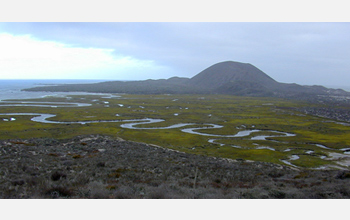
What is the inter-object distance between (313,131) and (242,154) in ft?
97.3

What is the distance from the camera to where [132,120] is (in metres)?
71.6

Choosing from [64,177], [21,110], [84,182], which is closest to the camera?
[84,182]

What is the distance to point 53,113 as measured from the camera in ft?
268

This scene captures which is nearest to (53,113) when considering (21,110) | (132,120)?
(21,110)

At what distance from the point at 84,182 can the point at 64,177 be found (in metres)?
2.25

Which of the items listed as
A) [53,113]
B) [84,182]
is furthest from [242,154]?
→ [53,113]

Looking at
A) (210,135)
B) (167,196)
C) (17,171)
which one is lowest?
(210,135)

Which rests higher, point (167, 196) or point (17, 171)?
point (167, 196)

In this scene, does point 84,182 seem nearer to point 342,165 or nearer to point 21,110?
point 342,165

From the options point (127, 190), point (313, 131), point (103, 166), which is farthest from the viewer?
point (313, 131)

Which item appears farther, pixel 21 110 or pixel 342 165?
→ pixel 21 110

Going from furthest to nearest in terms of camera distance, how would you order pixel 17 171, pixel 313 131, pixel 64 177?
pixel 313 131, pixel 17 171, pixel 64 177

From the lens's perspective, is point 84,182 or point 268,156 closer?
point 84,182

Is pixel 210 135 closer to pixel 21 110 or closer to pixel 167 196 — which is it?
pixel 167 196
